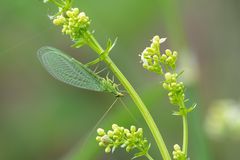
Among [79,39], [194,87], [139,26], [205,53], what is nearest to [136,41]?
[139,26]

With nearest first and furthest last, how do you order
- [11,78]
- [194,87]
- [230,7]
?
[194,87], [230,7], [11,78]

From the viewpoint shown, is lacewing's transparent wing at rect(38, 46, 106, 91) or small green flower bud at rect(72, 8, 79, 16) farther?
lacewing's transparent wing at rect(38, 46, 106, 91)

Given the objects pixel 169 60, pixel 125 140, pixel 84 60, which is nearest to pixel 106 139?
pixel 125 140

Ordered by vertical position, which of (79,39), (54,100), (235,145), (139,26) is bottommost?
(235,145)

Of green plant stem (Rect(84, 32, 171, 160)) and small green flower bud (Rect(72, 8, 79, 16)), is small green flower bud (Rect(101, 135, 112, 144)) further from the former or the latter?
small green flower bud (Rect(72, 8, 79, 16))

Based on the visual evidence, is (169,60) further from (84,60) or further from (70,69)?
(84,60)

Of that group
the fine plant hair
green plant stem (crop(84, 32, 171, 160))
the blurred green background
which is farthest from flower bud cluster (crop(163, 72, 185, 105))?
the blurred green background

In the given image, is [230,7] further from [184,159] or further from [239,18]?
[184,159]
